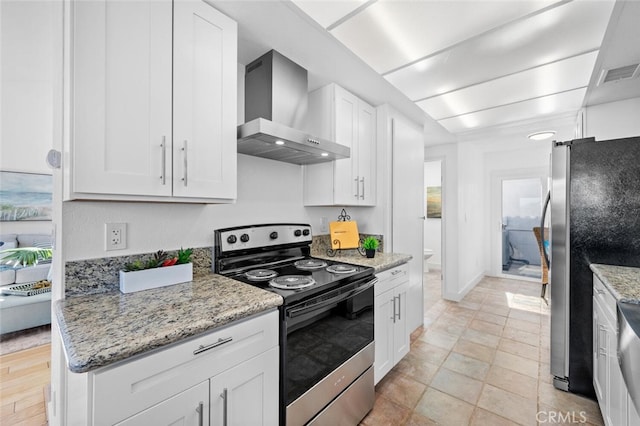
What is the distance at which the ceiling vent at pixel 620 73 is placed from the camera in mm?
1943

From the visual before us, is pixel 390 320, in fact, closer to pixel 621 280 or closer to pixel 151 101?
pixel 621 280

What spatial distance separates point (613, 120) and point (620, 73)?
68 centimetres

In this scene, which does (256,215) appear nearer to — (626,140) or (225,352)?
(225,352)

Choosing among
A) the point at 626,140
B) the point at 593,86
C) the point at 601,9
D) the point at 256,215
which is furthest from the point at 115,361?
the point at 593,86

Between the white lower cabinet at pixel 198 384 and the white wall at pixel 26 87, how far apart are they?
128cm

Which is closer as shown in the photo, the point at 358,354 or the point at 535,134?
the point at 358,354

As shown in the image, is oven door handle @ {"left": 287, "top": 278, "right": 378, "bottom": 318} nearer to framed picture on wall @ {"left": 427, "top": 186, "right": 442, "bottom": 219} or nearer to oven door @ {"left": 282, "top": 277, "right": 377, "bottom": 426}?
oven door @ {"left": 282, "top": 277, "right": 377, "bottom": 426}

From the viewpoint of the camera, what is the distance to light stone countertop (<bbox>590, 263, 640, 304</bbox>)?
1266mm

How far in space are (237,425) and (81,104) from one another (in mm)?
1374

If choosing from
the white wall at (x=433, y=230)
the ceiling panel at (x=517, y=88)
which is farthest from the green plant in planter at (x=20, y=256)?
the white wall at (x=433, y=230)

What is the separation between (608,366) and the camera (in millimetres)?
1500

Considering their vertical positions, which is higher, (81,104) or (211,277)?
(81,104)

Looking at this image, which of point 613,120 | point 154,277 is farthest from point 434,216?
point 154,277

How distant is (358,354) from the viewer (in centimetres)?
171
